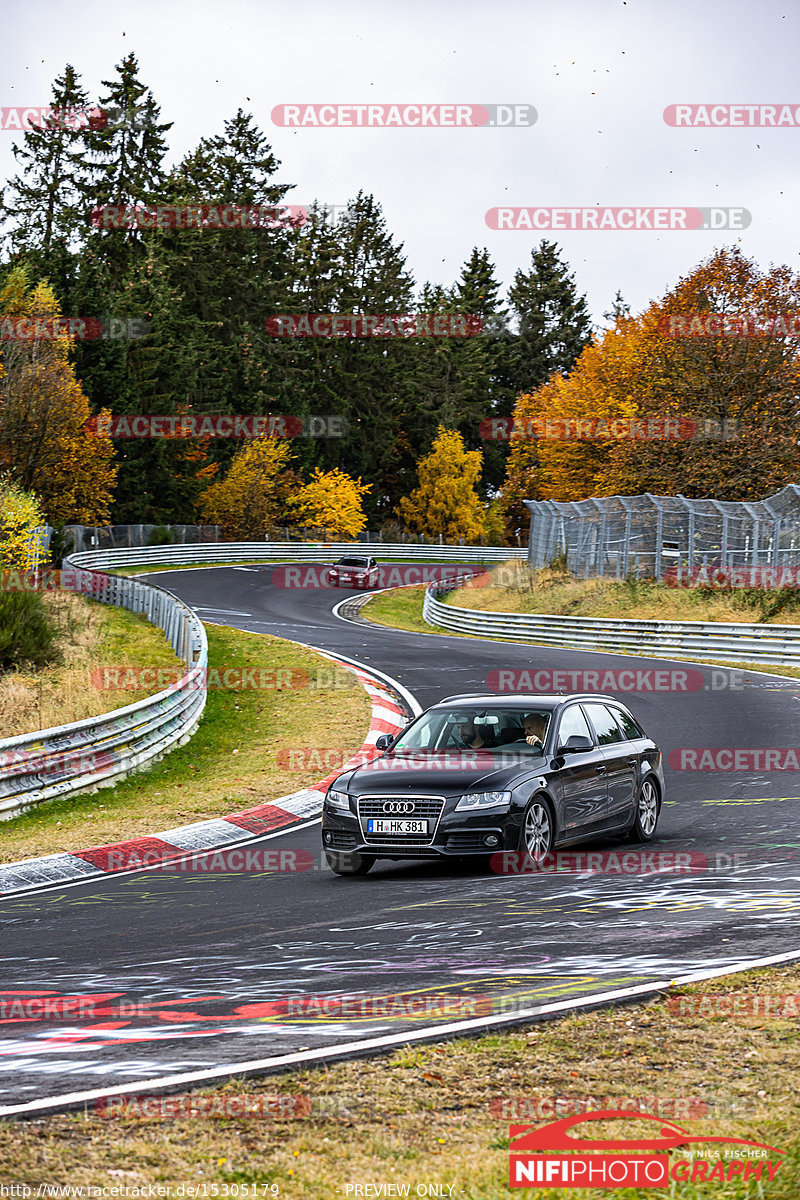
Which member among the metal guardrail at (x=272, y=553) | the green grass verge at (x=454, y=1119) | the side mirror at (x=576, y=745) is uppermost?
the metal guardrail at (x=272, y=553)

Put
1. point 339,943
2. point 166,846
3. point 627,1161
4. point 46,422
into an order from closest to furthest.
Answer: point 627,1161 → point 339,943 → point 166,846 → point 46,422

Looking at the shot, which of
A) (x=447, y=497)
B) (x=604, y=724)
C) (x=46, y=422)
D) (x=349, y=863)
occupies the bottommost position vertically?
(x=349, y=863)

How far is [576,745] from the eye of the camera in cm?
1134

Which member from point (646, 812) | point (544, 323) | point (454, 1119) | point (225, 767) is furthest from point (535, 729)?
point (544, 323)

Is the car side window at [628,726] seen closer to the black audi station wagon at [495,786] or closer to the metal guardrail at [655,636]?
the black audi station wagon at [495,786]

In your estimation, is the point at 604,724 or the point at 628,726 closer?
the point at 604,724

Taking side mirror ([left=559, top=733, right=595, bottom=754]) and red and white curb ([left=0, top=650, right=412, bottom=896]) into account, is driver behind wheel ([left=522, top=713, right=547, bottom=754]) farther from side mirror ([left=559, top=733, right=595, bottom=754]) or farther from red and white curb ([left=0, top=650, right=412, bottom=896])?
red and white curb ([left=0, top=650, right=412, bottom=896])

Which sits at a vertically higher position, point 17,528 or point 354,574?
point 17,528

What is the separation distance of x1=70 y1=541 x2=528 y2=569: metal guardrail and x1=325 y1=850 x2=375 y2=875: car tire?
147ft

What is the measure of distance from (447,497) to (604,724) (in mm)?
84060

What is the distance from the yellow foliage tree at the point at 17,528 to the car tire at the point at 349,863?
94.9 feet

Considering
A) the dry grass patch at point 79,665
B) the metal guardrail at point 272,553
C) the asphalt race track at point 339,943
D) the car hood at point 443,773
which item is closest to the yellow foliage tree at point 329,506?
the metal guardrail at point 272,553

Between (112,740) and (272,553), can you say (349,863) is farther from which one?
(272,553)

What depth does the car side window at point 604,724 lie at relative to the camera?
1203cm
